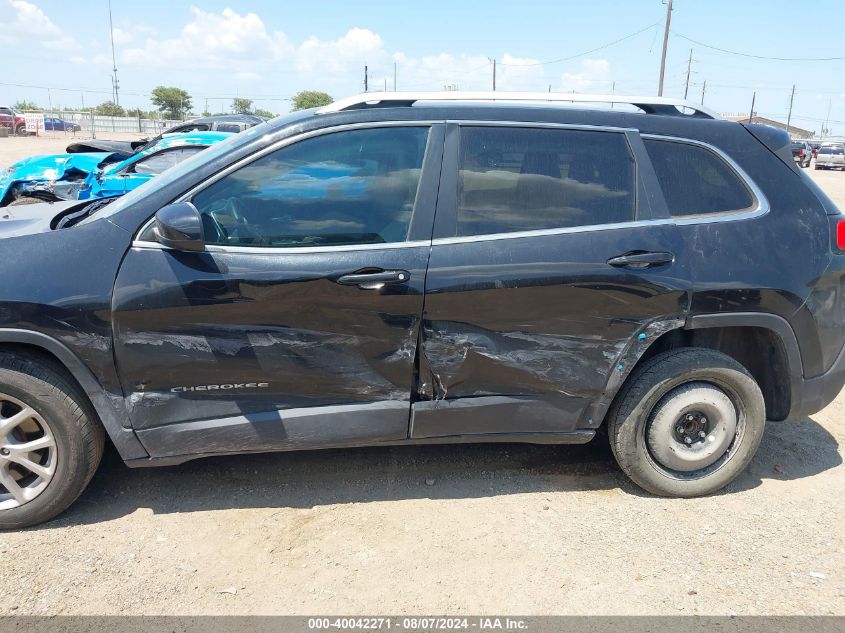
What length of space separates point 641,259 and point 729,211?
592 millimetres

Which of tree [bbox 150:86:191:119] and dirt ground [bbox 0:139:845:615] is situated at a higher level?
tree [bbox 150:86:191:119]

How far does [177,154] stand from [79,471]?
274 inches

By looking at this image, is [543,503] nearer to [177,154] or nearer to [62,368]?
[62,368]

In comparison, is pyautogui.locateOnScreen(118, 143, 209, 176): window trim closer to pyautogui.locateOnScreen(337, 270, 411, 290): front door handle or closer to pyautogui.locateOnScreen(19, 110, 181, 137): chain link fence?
pyautogui.locateOnScreen(337, 270, 411, 290): front door handle

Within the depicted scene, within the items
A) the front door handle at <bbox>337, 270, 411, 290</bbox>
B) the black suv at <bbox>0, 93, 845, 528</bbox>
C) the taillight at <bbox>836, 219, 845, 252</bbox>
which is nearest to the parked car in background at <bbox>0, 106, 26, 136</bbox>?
the black suv at <bbox>0, 93, 845, 528</bbox>

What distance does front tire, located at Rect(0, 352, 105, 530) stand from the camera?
285cm

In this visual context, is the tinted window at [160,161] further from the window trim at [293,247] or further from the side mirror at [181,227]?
the side mirror at [181,227]

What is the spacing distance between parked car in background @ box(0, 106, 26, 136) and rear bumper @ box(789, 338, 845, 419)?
162 feet

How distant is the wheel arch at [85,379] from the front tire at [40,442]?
6 centimetres

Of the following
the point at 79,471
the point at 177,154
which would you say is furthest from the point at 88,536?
the point at 177,154

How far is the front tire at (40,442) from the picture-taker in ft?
9.34

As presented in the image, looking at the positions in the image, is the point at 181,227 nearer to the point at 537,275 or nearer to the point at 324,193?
the point at 324,193

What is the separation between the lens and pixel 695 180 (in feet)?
10.7

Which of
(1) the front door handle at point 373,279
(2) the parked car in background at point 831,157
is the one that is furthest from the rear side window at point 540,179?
(2) the parked car in background at point 831,157
